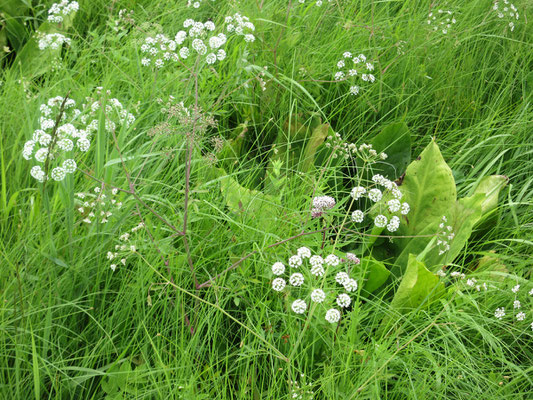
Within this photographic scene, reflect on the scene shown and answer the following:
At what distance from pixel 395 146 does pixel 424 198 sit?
259 mm

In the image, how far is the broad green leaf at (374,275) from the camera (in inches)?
64.9

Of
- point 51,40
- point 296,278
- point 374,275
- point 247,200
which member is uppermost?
point 51,40

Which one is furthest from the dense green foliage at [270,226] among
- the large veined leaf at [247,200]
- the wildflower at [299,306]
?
the wildflower at [299,306]

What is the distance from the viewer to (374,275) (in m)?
1.67

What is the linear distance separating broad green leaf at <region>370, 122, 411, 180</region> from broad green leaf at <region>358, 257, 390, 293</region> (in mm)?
502

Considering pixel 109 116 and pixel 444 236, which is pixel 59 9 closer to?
pixel 109 116

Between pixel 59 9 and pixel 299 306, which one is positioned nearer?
pixel 299 306

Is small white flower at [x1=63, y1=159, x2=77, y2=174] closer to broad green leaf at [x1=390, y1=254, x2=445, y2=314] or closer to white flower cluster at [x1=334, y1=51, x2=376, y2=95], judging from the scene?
broad green leaf at [x1=390, y1=254, x2=445, y2=314]

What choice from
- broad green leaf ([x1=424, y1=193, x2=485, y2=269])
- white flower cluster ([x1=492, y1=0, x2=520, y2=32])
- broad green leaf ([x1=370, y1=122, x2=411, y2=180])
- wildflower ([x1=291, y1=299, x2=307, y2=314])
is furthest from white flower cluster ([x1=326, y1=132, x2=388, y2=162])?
white flower cluster ([x1=492, y1=0, x2=520, y2=32])

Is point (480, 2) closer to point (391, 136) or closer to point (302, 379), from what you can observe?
point (391, 136)

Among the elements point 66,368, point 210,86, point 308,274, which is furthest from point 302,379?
point 210,86

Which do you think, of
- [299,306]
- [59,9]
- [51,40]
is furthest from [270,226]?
[59,9]

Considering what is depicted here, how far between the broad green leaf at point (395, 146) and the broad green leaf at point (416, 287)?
1.90ft

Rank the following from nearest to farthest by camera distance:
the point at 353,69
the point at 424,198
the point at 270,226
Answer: the point at 270,226 < the point at 424,198 < the point at 353,69
